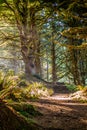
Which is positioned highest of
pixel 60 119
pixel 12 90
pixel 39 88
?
pixel 12 90

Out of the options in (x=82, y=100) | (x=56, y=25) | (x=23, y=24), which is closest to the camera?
(x=82, y=100)

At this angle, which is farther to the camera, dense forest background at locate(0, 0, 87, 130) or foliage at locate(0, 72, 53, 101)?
foliage at locate(0, 72, 53, 101)

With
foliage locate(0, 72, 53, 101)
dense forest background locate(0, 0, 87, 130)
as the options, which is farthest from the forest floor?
foliage locate(0, 72, 53, 101)

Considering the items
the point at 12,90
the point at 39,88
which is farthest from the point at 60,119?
the point at 39,88

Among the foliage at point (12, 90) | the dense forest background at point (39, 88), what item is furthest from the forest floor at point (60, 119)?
the foliage at point (12, 90)

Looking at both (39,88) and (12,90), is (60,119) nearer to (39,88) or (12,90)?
(12,90)

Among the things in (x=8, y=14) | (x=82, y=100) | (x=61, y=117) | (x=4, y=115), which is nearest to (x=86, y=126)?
(x=61, y=117)

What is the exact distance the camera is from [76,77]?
15930 millimetres

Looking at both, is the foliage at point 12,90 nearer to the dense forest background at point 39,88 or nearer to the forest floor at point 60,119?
the dense forest background at point 39,88

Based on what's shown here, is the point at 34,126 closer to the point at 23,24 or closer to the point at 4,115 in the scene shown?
the point at 4,115

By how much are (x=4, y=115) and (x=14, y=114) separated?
0.29 meters

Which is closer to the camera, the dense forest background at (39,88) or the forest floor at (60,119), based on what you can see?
the dense forest background at (39,88)

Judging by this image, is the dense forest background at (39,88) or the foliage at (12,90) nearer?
the dense forest background at (39,88)

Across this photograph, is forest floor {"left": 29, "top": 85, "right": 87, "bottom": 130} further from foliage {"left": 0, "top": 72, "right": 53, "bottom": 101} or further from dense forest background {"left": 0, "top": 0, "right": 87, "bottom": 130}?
foliage {"left": 0, "top": 72, "right": 53, "bottom": 101}
